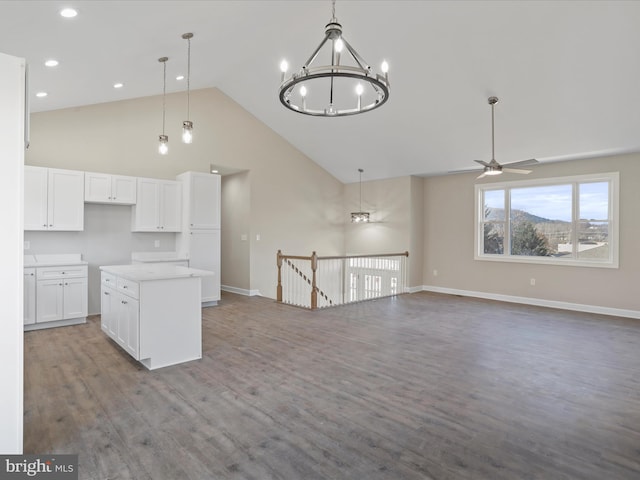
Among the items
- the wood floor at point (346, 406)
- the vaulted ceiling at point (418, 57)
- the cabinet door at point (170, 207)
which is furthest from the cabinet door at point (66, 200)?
the wood floor at point (346, 406)

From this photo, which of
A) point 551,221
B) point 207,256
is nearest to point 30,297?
point 207,256

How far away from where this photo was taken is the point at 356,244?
1026 centimetres

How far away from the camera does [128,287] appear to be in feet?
13.2

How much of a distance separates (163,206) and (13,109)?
4849mm

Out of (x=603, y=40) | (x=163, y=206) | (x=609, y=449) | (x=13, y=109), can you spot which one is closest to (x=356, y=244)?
(x=163, y=206)

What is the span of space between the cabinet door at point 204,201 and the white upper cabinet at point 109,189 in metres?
1.00

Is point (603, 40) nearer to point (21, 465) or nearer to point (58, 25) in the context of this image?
point (58, 25)

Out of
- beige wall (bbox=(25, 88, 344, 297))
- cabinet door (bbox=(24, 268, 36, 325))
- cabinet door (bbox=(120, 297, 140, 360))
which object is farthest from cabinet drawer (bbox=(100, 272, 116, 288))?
beige wall (bbox=(25, 88, 344, 297))

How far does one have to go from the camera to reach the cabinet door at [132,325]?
3777 mm

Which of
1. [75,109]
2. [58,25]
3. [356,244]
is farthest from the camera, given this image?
[356,244]

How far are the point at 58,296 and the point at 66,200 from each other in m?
1.44

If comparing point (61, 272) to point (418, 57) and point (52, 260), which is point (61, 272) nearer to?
point (52, 260)

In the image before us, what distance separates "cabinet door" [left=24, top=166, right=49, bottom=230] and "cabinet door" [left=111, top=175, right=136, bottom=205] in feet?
3.05

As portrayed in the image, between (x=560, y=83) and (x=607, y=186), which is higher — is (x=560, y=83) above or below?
above
